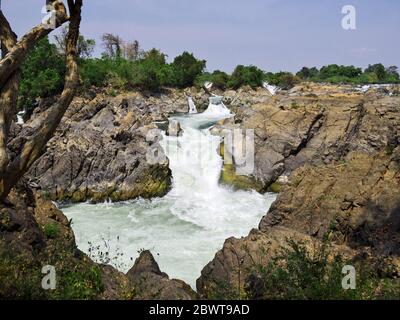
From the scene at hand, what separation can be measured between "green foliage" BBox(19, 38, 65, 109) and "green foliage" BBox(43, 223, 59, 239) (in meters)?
27.9

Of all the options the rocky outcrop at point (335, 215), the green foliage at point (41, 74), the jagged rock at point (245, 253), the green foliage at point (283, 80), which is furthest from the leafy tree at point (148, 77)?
the jagged rock at point (245, 253)

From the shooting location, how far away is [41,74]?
35.3 metres

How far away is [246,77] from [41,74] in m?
31.7

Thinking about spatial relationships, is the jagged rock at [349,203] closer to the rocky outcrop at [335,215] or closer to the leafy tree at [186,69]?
the rocky outcrop at [335,215]

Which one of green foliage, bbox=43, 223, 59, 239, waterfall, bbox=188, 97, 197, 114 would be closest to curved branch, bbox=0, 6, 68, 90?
green foliage, bbox=43, 223, 59, 239

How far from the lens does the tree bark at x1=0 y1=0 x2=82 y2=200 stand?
4586 mm

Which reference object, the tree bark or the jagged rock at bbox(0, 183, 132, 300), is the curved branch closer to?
the tree bark

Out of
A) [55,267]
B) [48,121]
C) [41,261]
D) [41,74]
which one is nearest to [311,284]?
[55,267]

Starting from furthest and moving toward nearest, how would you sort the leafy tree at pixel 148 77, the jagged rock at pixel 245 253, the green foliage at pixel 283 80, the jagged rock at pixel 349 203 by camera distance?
the green foliage at pixel 283 80
the leafy tree at pixel 148 77
the jagged rock at pixel 349 203
the jagged rock at pixel 245 253

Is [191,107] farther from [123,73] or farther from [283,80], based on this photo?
[283,80]

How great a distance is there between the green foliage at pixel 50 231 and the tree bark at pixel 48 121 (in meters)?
4.60

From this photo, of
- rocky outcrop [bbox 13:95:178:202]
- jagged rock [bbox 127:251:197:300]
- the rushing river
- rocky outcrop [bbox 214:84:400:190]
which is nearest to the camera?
jagged rock [bbox 127:251:197:300]

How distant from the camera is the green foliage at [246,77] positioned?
58.8 m
